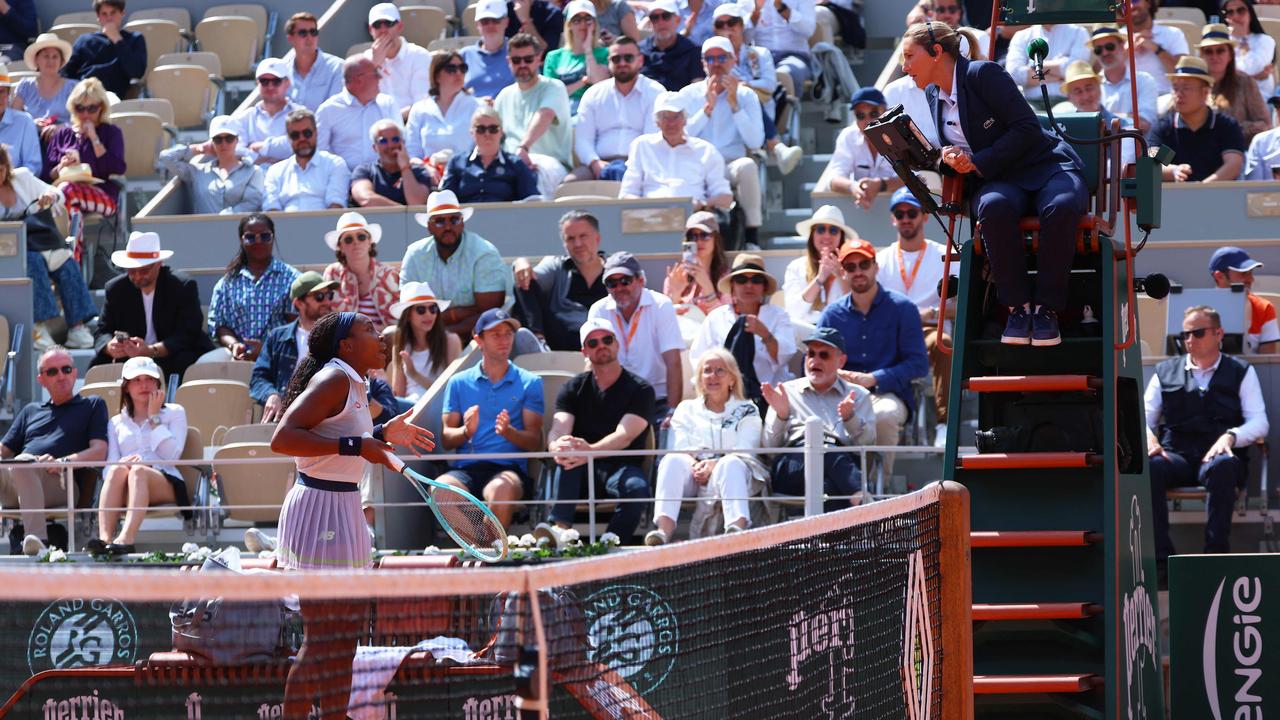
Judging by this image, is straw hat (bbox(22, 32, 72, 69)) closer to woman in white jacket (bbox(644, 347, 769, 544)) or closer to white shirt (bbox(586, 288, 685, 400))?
white shirt (bbox(586, 288, 685, 400))

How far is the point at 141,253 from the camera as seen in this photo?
12.6 m

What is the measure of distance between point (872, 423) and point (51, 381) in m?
5.07

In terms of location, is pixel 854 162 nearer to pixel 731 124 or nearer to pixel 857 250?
pixel 731 124

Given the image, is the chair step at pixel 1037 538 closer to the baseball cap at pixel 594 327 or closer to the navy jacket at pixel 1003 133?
the navy jacket at pixel 1003 133

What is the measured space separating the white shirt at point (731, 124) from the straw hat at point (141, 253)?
412 cm

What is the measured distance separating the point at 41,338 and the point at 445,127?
11.9ft

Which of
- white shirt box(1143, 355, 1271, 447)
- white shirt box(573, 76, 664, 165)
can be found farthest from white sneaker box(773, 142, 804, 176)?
white shirt box(1143, 355, 1271, 447)

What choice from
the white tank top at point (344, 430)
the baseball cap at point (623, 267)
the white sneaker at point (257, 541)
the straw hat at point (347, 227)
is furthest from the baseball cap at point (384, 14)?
the white tank top at point (344, 430)

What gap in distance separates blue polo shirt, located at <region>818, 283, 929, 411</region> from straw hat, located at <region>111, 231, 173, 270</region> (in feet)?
16.2

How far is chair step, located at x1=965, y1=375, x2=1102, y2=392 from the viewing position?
6727 mm

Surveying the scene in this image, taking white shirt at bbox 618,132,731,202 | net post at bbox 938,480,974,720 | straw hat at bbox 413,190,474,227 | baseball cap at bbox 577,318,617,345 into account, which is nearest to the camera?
net post at bbox 938,480,974,720

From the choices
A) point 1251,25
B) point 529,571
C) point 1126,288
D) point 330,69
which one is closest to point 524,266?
point 330,69

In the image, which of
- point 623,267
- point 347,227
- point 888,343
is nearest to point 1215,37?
point 888,343

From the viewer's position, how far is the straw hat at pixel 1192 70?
42.5 feet
